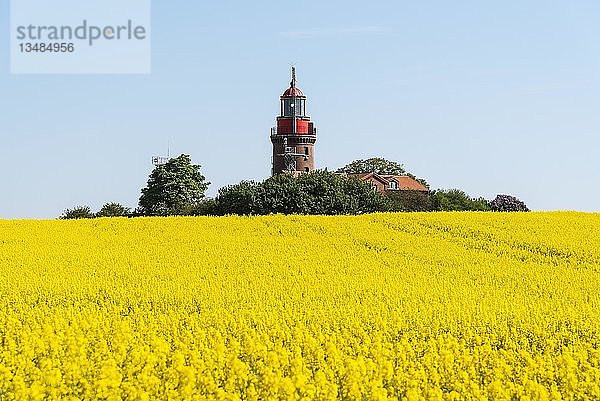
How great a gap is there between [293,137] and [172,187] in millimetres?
10230

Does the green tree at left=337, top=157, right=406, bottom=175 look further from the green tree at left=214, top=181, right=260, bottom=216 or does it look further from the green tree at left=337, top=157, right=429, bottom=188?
the green tree at left=214, top=181, right=260, bottom=216

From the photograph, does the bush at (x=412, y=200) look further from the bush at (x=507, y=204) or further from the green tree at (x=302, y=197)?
the green tree at (x=302, y=197)

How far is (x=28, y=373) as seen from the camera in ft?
29.4

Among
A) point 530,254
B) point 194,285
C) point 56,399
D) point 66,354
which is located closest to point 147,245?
point 194,285

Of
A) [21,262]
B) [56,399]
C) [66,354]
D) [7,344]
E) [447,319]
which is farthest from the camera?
[21,262]

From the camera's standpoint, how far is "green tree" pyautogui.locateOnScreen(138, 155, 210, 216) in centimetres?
7331

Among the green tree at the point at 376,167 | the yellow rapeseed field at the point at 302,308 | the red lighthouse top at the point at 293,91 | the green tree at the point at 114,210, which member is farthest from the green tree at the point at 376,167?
the yellow rapeseed field at the point at 302,308

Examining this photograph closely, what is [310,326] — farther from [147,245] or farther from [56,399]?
[147,245]

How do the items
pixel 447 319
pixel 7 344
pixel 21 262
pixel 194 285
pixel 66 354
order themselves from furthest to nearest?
pixel 21 262
pixel 194 285
pixel 447 319
pixel 7 344
pixel 66 354

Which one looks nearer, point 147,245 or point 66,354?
point 66,354

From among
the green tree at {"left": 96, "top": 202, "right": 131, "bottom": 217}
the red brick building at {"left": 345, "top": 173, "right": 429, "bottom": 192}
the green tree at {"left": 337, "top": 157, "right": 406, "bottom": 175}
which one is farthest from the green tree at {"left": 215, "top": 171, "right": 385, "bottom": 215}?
the green tree at {"left": 337, "top": 157, "right": 406, "bottom": 175}

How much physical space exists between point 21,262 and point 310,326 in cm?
1008

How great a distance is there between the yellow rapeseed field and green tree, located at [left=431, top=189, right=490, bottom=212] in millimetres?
35280

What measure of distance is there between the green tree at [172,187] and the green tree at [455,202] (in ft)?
59.8
